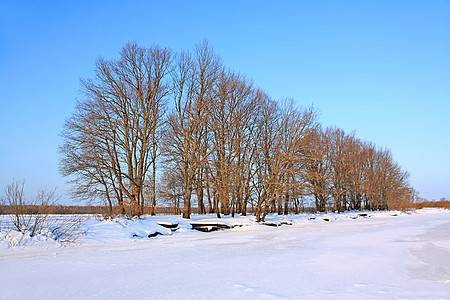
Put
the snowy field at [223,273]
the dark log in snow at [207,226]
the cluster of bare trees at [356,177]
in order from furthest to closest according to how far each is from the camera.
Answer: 1. the cluster of bare trees at [356,177]
2. the dark log in snow at [207,226]
3. the snowy field at [223,273]

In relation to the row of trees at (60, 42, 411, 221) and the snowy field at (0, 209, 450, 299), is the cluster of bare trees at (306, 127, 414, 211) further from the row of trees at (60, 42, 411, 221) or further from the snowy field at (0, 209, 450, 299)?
the snowy field at (0, 209, 450, 299)

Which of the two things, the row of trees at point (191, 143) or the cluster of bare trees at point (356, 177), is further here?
the cluster of bare trees at point (356, 177)

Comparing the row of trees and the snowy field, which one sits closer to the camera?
the snowy field

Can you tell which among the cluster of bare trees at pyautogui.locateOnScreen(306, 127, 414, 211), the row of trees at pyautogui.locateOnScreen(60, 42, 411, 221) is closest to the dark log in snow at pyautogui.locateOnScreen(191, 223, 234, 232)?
the row of trees at pyautogui.locateOnScreen(60, 42, 411, 221)

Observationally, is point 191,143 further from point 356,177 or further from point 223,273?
point 356,177

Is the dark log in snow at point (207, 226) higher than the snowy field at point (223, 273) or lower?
lower

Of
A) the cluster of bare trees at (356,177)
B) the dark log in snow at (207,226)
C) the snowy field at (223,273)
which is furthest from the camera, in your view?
the cluster of bare trees at (356,177)

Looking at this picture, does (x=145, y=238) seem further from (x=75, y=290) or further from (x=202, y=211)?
(x=202, y=211)

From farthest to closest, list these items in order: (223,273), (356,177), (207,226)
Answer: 1. (356,177)
2. (207,226)
3. (223,273)

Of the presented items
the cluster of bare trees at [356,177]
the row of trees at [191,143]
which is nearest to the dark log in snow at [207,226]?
the row of trees at [191,143]

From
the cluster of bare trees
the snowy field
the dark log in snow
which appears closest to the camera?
the snowy field

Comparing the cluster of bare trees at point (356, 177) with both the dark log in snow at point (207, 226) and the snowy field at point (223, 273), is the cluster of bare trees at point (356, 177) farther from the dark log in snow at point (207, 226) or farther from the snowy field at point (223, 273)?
the snowy field at point (223, 273)

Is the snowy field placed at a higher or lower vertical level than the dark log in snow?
higher

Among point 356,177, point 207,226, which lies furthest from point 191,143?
point 356,177
